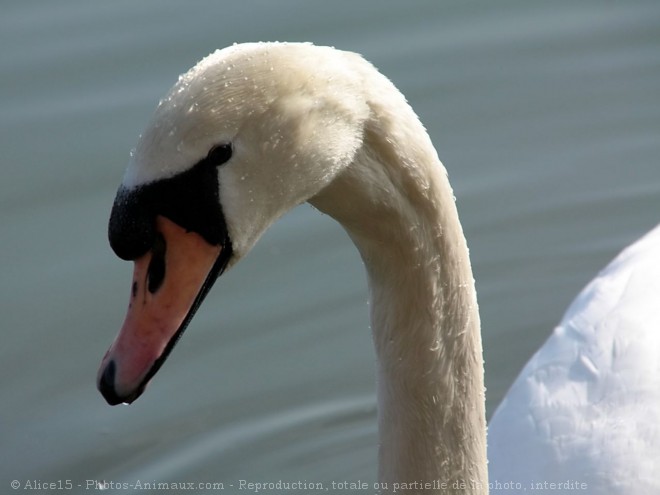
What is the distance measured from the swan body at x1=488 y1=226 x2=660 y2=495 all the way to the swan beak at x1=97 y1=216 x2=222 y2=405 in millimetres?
1935

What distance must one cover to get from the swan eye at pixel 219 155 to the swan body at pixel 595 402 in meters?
2.09

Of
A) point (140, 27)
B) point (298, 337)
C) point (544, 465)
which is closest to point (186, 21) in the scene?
point (140, 27)

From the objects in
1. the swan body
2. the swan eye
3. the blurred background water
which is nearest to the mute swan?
the swan eye

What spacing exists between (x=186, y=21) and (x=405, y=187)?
180 inches

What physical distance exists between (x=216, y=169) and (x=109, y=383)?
0.55 m

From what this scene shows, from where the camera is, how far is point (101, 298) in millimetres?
6148

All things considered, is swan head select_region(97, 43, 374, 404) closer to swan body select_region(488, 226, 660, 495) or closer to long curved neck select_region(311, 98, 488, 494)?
long curved neck select_region(311, 98, 488, 494)

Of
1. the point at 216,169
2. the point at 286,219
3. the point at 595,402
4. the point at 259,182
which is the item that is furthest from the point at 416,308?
the point at 286,219

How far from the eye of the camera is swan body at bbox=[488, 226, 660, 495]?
4402 mm

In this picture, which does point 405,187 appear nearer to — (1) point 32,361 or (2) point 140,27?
(1) point 32,361

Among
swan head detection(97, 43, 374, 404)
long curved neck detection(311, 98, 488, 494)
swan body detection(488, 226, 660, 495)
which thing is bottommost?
swan body detection(488, 226, 660, 495)

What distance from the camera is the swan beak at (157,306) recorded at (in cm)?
291

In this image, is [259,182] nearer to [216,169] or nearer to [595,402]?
[216,169]

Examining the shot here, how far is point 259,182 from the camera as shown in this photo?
2920 millimetres
